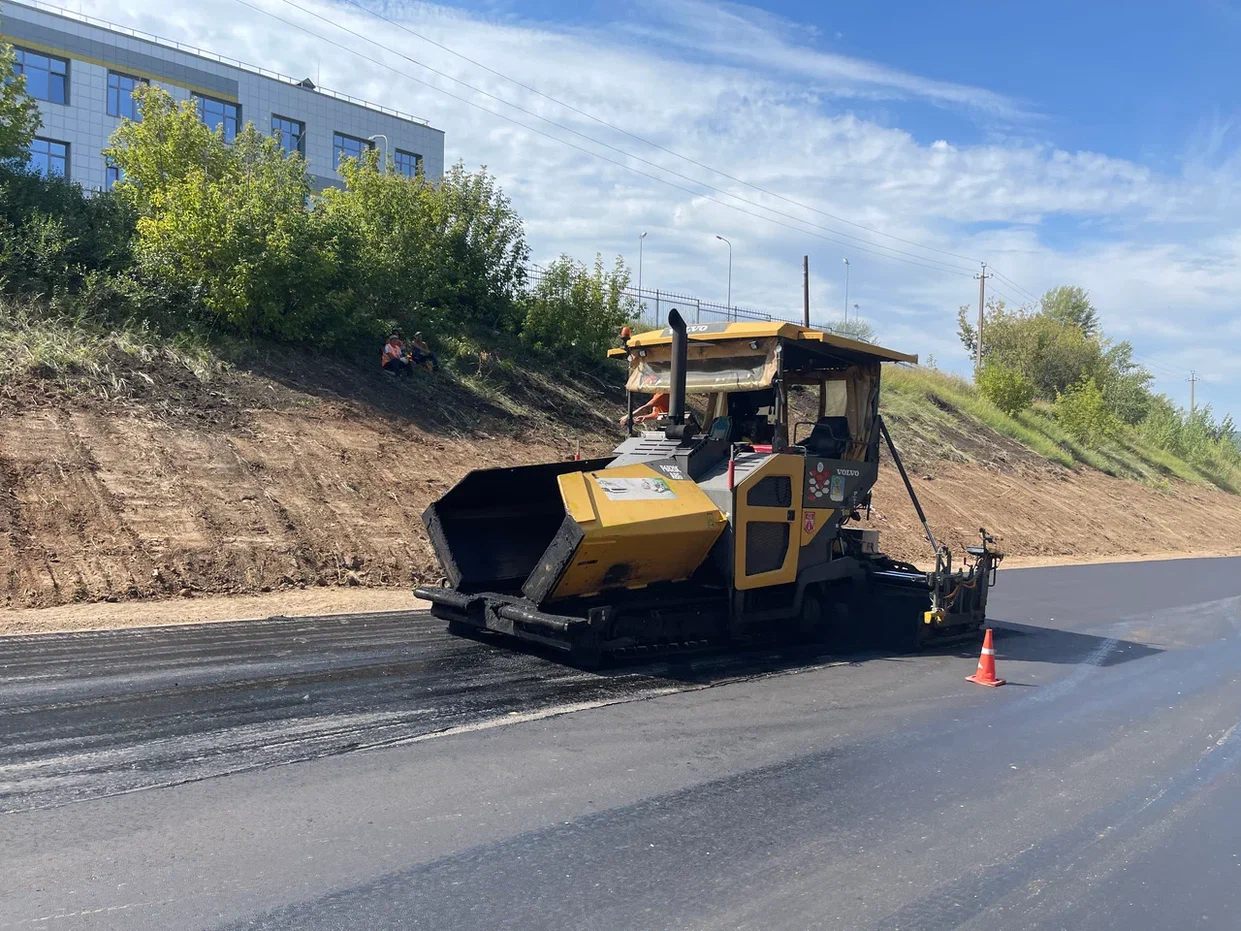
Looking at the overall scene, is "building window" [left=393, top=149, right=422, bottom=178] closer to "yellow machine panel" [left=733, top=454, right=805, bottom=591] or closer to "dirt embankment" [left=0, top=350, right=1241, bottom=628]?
"dirt embankment" [left=0, top=350, right=1241, bottom=628]

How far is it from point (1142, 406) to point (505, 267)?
44.7 m

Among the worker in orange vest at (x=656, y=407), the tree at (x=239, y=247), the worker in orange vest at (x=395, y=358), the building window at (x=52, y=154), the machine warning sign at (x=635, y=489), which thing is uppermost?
the building window at (x=52, y=154)

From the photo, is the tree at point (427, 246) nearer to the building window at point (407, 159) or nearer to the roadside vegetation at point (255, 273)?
the roadside vegetation at point (255, 273)

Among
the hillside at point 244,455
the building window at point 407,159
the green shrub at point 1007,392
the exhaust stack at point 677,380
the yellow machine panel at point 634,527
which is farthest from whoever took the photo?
the building window at point 407,159

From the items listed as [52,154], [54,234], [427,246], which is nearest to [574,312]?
[427,246]

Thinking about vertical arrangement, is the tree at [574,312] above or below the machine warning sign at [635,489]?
above

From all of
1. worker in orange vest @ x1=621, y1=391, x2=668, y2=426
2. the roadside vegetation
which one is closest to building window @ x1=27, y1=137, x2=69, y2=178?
the roadside vegetation

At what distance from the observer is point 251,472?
1438 cm

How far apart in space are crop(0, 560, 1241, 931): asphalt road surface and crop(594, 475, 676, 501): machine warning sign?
1.43m

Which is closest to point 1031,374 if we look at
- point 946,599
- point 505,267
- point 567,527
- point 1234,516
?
point 1234,516

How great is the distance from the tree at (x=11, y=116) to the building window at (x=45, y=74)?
882 inches

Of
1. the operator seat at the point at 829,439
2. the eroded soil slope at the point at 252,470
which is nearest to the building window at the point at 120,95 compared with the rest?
the eroded soil slope at the point at 252,470

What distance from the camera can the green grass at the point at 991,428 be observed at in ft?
112

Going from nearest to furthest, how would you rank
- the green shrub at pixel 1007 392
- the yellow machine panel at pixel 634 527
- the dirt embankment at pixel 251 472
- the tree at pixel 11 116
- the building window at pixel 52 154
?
the yellow machine panel at pixel 634 527 < the dirt embankment at pixel 251 472 < the tree at pixel 11 116 < the building window at pixel 52 154 < the green shrub at pixel 1007 392
